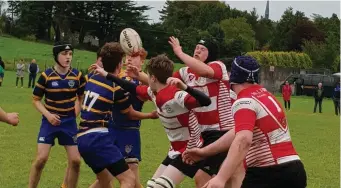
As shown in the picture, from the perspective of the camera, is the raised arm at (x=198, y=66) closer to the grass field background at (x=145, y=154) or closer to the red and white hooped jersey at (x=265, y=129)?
the red and white hooped jersey at (x=265, y=129)

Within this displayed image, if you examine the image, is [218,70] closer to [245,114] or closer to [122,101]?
[122,101]

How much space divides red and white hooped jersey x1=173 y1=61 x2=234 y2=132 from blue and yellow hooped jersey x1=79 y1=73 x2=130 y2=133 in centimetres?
100

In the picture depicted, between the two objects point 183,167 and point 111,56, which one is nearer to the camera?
point 183,167

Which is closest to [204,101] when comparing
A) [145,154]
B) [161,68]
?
[161,68]

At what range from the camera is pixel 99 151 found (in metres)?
6.83

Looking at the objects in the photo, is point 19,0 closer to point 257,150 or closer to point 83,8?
point 83,8

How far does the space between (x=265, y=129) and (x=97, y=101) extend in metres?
2.63

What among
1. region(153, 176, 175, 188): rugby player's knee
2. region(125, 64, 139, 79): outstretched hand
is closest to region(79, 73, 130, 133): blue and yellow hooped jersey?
region(125, 64, 139, 79): outstretched hand

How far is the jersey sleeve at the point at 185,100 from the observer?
6.26m

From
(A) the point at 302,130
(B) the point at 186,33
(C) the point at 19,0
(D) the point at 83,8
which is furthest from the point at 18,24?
(A) the point at 302,130

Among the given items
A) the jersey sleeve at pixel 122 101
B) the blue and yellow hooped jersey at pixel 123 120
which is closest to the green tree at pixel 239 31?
the blue and yellow hooped jersey at pixel 123 120

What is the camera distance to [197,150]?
5.72 m

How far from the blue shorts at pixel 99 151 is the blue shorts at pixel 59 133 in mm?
1562

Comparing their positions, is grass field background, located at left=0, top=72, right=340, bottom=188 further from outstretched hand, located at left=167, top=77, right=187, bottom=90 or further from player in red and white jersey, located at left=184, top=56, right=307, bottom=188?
player in red and white jersey, located at left=184, top=56, right=307, bottom=188
